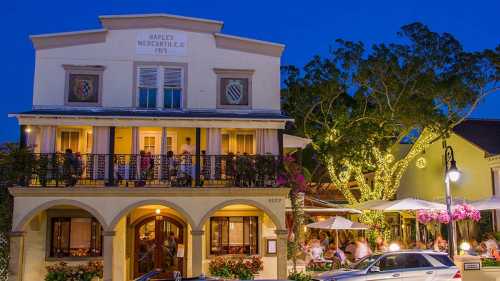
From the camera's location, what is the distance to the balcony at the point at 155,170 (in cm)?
1969

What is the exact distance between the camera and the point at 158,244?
73.7 ft

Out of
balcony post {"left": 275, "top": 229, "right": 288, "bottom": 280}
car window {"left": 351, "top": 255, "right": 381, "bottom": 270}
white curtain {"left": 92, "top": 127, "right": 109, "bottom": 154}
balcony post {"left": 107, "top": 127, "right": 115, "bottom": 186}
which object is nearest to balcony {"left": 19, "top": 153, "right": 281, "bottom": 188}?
balcony post {"left": 107, "top": 127, "right": 115, "bottom": 186}

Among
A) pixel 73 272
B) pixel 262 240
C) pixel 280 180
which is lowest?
pixel 73 272

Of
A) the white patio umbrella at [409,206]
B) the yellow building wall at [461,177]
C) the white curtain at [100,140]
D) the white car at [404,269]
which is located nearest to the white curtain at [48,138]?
the white curtain at [100,140]

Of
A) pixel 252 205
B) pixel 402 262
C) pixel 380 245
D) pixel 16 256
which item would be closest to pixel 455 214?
pixel 380 245

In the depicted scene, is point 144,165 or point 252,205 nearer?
point 252,205

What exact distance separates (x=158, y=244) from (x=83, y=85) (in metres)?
6.27

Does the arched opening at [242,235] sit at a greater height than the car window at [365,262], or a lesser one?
greater

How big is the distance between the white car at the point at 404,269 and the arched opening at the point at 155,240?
7282mm

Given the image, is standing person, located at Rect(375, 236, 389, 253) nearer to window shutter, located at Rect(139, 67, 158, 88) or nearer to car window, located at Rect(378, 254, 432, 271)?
car window, located at Rect(378, 254, 432, 271)

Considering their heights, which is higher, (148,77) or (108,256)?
(148,77)

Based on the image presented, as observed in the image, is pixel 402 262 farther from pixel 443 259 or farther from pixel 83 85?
pixel 83 85

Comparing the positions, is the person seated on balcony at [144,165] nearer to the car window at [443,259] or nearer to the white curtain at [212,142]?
the white curtain at [212,142]

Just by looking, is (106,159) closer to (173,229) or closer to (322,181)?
(173,229)
